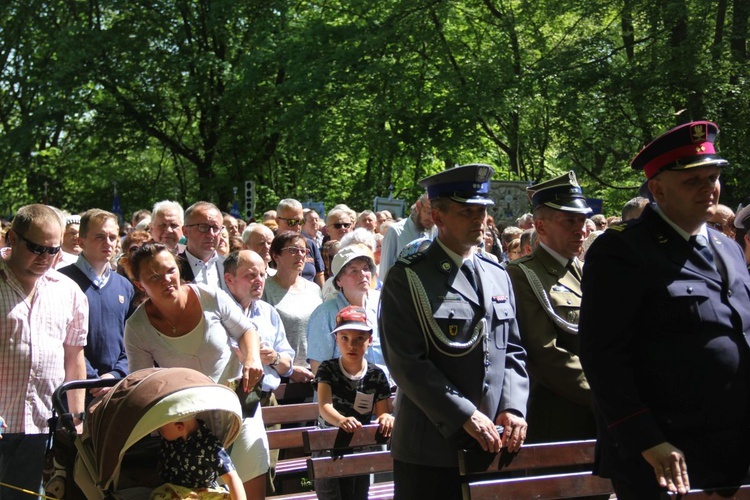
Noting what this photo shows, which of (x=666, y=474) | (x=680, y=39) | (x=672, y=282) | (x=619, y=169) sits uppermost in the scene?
(x=680, y=39)

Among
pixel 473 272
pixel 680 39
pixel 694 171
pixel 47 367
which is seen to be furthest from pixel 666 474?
pixel 680 39

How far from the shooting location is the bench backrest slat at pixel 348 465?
518 cm

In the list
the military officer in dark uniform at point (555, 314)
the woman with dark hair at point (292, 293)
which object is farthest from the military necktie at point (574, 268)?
the woman with dark hair at point (292, 293)

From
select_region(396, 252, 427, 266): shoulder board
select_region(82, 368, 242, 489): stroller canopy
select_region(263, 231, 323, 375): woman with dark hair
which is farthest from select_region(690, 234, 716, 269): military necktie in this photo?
select_region(263, 231, 323, 375): woman with dark hair

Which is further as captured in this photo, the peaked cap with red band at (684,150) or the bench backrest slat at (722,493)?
the peaked cap with red band at (684,150)

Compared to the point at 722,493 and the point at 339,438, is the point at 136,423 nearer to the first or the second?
the point at 339,438

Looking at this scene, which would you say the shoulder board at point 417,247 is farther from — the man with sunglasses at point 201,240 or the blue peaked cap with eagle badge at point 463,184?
the man with sunglasses at point 201,240

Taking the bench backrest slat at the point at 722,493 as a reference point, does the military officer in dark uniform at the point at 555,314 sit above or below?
above

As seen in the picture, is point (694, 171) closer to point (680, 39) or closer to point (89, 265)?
point (89, 265)

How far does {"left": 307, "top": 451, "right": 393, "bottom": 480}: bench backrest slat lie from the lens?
5.18m

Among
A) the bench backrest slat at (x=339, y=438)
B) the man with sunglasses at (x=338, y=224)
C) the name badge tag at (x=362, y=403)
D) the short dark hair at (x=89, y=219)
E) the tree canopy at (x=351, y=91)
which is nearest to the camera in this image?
the bench backrest slat at (x=339, y=438)

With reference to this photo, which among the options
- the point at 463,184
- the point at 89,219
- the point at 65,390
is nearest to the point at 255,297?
the point at 89,219

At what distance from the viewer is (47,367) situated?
5281 millimetres

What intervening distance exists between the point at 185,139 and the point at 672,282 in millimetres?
30803
